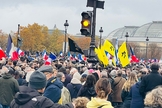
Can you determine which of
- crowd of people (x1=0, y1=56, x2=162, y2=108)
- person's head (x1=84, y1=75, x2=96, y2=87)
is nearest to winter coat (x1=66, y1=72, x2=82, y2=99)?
crowd of people (x1=0, y1=56, x2=162, y2=108)

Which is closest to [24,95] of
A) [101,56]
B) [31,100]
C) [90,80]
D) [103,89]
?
[31,100]

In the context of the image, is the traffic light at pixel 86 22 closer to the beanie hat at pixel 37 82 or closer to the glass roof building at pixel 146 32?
the beanie hat at pixel 37 82

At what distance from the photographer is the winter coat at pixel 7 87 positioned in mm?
10602

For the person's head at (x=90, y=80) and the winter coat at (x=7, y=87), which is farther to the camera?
the winter coat at (x=7, y=87)

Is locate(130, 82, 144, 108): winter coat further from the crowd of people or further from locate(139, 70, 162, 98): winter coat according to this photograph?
locate(139, 70, 162, 98): winter coat

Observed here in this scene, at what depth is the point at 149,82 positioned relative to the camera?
9.34m

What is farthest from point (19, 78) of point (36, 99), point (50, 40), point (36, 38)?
point (50, 40)

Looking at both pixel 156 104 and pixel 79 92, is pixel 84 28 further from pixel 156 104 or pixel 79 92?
pixel 156 104

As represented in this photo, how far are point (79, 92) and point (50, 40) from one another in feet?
253

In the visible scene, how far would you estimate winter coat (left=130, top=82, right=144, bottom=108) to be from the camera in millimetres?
9198

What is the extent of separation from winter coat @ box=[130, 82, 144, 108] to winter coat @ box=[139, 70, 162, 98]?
0.37 ft

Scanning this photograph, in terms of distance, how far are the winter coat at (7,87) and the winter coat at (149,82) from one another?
11.0 feet

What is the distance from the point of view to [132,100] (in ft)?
30.6

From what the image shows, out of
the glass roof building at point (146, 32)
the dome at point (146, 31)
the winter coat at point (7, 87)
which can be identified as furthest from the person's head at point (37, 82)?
the dome at point (146, 31)
